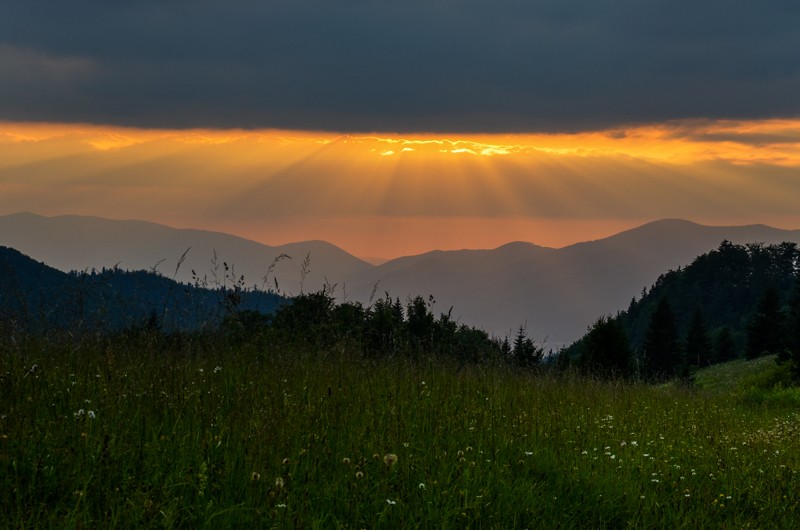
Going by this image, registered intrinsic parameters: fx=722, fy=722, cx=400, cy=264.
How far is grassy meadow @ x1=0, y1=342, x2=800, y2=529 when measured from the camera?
512cm

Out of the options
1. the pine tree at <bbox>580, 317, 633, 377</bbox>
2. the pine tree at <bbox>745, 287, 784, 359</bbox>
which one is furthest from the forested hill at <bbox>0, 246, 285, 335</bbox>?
the pine tree at <bbox>745, 287, 784, 359</bbox>

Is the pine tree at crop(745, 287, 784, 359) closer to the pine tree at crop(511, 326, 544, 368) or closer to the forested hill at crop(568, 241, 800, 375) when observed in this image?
the forested hill at crop(568, 241, 800, 375)

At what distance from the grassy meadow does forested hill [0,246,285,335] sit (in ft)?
1.34

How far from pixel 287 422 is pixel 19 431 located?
2.17 metres

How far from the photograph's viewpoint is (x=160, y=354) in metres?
8.32

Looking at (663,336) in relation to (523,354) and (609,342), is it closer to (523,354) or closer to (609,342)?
(609,342)

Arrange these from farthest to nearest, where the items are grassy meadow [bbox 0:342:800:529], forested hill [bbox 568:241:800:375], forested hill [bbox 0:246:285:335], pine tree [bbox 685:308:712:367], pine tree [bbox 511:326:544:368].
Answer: forested hill [bbox 568:241:800:375] < pine tree [bbox 685:308:712:367] < pine tree [bbox 511:326:544:368] < forested hill [bbox 0:246:285:335] < grassy meadow [bbox 0:342:800:529]

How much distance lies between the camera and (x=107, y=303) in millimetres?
8805

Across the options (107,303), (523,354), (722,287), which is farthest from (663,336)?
(722,287)

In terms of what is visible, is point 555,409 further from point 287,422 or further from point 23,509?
point 23,509

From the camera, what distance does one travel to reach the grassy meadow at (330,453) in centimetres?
512

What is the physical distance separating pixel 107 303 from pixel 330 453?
13.0ft

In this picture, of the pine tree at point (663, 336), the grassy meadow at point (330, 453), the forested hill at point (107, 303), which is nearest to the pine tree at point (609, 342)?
the grassy meadow at point (330, 453)

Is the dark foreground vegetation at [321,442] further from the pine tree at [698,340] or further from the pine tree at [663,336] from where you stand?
the pine tree at [698,340]
